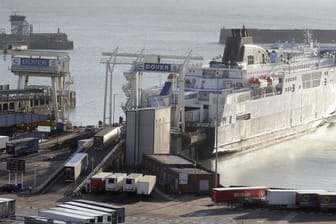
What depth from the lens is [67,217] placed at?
2128cm

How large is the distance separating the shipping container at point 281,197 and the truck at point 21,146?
9.71 metres

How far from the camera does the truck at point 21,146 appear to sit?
31094 millimetres

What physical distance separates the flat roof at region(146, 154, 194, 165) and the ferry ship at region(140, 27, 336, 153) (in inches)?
220

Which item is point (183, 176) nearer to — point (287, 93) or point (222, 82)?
point (222, 82)

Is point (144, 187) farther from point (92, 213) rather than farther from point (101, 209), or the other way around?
point (92, 213)

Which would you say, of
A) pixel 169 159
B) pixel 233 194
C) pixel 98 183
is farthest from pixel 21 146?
pixel 233 194

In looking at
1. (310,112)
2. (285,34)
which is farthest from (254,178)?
(285,34)

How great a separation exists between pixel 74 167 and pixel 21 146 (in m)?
4.56

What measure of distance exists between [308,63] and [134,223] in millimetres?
30737

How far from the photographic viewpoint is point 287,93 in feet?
154

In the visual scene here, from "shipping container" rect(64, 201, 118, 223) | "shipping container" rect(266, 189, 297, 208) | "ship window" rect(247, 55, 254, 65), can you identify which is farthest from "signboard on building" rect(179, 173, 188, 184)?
"ship window" rect(247, 55, 254, 65)

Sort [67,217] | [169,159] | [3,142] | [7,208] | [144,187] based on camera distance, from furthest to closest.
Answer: [3,142], [169,159], [144,187], [7,208], [67,217]

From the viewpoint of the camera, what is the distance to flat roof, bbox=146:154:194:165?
2881 centimetres

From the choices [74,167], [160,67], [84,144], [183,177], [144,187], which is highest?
[160,67]
